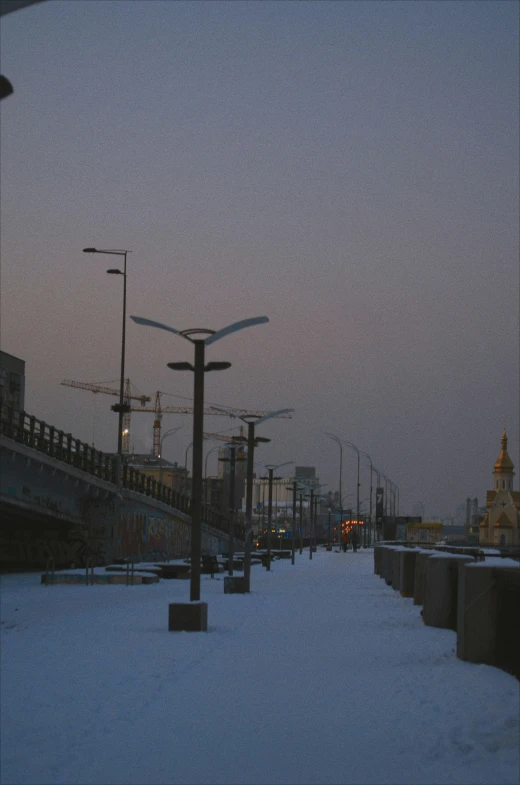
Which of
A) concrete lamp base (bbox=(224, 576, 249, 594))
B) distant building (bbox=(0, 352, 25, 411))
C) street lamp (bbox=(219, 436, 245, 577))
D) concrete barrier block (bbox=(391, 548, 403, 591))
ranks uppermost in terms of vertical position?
distant building (bbox=(0, 352, 25, 411))

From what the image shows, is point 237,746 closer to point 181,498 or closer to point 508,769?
point 508,769

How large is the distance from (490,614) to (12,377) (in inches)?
2478

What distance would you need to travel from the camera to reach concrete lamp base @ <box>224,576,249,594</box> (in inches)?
1251

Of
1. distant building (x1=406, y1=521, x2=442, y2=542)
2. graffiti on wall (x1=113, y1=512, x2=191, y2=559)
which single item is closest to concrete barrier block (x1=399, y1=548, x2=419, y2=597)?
graffiti on wall (x1=113, y1=512, x2=191, y2=559)

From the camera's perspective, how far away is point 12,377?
7338 centimetres

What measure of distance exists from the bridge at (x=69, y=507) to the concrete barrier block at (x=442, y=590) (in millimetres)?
23994

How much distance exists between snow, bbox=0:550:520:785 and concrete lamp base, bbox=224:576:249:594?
1062 centimetres

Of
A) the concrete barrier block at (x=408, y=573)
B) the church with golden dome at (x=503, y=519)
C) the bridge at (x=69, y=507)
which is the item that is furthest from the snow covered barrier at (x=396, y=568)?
the church with golden dome at (x=503, y=519)

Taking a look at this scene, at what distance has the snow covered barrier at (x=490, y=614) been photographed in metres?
13.4

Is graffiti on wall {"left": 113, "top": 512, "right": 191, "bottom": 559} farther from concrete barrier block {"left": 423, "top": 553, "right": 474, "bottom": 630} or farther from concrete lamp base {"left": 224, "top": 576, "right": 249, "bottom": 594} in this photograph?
concrete barrier block {"left": 423, "top": 553, "right": 474, "bottom": 630}

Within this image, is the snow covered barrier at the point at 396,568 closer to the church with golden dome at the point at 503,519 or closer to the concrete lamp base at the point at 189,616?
the concrete lamp base at the point at 189,616

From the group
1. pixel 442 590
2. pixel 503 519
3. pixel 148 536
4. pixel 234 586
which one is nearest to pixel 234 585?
pixel 234 586

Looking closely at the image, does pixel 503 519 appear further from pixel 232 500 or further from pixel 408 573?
pixel 408 573

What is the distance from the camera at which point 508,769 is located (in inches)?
343
